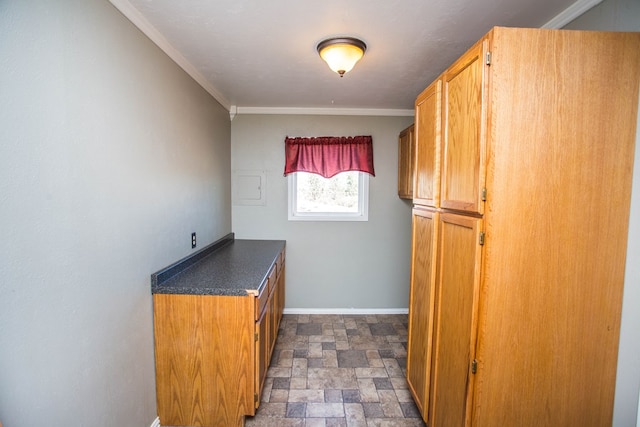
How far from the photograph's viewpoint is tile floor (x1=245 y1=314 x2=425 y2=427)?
2002 mm

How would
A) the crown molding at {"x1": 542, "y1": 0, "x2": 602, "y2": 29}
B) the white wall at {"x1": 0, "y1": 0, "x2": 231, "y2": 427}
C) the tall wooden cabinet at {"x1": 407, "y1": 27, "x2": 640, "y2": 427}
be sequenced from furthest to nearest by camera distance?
the crown molding at {"x1": 542, "y1": 0, "x2": 602, "y2": 29} → the tall wooden cabinet at {"x1": 407, "y1": 27, "x2": 640, "y2": 427} → the white wall at {"x1": 0, "y1": 0, "x2": 231, "y2": 427}

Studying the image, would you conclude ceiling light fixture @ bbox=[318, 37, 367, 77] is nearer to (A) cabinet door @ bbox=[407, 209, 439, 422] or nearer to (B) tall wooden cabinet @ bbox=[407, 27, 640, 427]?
(B) tall wooden cabinet @ bbox=[407, 27, 640, 427]

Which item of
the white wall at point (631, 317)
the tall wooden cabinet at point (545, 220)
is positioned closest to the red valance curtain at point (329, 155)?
the tall wooden cabinet at point (545, 220)

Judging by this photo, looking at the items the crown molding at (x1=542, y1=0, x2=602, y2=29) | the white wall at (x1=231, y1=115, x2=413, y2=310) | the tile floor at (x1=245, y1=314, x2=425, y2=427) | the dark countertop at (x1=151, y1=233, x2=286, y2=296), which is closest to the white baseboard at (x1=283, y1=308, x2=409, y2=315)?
the white wall at (x1=231, y1=115, x2=413, y2=310)

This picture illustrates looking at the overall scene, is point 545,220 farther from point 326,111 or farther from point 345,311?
point 345,311

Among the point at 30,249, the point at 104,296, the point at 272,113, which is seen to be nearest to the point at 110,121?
the point at 30,249

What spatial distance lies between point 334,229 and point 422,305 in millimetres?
1892

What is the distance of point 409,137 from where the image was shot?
10.5 ft

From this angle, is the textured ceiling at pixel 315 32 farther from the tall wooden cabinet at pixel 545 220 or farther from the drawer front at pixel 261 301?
the drawer front at pixel 261 301

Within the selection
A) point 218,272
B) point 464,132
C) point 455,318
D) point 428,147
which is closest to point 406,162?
point 428,147

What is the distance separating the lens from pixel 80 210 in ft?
4.08

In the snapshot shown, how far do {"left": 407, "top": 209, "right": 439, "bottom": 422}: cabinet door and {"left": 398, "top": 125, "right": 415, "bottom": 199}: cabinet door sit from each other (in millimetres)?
1287

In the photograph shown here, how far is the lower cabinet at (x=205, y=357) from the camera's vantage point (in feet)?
5.96

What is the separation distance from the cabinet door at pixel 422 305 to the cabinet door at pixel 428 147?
12 cm
